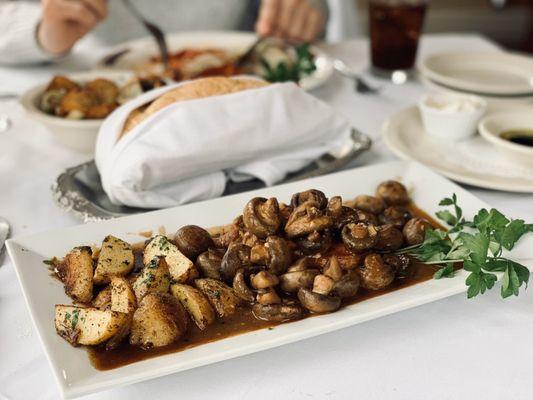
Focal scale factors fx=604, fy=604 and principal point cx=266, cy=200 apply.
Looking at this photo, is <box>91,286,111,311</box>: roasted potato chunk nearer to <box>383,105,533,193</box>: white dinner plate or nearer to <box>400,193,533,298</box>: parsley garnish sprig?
<box>400,193,533,298</box>: parsley garnish sprig

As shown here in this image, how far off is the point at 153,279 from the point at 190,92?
0.67 m

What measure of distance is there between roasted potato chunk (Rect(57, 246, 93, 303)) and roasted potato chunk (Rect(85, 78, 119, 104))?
82cm

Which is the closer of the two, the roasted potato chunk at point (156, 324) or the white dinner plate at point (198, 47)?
the roasted potato chunk at point (156, 324)

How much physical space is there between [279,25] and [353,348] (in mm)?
2102

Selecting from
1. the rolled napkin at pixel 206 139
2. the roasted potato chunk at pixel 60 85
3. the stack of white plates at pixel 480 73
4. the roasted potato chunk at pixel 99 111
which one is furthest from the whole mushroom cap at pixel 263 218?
the stack of white plates at pixel 480 73

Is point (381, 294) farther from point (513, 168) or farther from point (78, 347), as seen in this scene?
point (513, 168)

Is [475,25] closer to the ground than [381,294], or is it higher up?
closer to the ground

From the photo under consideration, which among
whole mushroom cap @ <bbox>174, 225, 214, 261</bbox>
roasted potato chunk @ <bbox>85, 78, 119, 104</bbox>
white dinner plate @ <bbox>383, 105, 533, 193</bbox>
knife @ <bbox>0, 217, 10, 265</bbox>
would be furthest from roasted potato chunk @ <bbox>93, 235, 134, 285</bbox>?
white dinner plate @ <bbox>383, 105, 533, 193</bbox>

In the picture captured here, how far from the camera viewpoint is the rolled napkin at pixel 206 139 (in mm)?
1576

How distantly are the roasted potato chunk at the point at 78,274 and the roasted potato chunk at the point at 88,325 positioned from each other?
11 cm

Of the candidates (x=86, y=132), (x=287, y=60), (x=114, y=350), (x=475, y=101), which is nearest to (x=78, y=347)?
(x=114, y=350)

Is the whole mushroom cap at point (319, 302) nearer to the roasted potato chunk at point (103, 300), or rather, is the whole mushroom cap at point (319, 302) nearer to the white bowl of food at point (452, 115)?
the roasted potato chunk at point (103, 300)

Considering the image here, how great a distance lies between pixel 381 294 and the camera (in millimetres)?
1201

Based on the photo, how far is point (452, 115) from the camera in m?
1.96
